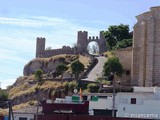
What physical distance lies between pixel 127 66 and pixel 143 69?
6.48 m

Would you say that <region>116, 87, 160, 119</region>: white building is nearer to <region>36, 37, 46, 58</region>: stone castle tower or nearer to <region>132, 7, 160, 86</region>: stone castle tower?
<region>132, 7, 160, 86</region>: stone castle tower

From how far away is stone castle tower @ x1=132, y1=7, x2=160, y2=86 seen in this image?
293 ft

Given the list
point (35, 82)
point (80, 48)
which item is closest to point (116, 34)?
point (80, 48)

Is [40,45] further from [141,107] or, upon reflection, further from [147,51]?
[141,107]

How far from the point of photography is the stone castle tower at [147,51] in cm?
8944

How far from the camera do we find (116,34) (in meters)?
114

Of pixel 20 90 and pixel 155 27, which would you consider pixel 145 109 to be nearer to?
pixel 155 27

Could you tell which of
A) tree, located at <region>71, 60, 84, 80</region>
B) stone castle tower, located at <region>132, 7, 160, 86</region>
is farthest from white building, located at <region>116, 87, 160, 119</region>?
tree, located at <region>71, 60, 84, 80</region>

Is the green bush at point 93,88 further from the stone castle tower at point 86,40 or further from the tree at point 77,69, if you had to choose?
the stone castle tower at point 86,40

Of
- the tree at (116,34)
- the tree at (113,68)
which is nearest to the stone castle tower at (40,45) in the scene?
the tree at (116,34)

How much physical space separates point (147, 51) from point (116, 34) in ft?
74.5

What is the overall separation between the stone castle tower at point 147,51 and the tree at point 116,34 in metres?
18.8

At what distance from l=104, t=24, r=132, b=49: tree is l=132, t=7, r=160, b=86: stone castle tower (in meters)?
18.8

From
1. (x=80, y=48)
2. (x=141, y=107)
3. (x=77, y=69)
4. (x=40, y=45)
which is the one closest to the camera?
(x=141, y=107)
